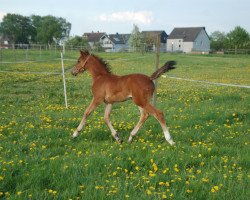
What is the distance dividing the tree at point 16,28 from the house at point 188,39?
52727 millimetres

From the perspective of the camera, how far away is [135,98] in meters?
7.20

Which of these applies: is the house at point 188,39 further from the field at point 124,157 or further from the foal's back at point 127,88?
the foal's back at point 127,88

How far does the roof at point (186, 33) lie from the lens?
113375 millimetres

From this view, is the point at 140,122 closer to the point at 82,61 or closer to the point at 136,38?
the point at 82,61

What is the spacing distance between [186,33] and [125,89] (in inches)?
4451

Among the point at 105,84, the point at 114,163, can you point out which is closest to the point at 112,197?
the point at 114,163

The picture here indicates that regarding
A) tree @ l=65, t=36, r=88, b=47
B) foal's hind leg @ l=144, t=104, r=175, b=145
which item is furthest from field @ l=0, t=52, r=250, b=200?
tree @ l=65, t=36, r=88, b=47

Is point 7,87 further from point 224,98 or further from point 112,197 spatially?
point 112,197

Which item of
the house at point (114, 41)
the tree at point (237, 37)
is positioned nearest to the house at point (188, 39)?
the tree at point (237, 37)

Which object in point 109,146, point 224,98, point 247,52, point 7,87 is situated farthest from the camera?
point 247,52

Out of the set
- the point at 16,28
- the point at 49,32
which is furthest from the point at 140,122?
the point at 16,28

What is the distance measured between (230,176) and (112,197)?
6.31ft

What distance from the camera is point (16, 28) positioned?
121562 mm

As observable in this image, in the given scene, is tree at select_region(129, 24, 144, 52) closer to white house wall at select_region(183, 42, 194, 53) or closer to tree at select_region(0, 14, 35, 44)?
white house wall at select_region(183, 42, 194, 53)
